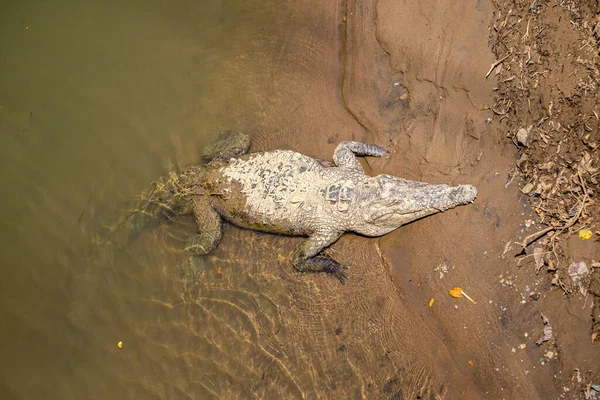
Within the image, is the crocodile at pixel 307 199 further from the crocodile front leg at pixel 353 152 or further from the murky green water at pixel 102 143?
the murky green water at pixel 102 143

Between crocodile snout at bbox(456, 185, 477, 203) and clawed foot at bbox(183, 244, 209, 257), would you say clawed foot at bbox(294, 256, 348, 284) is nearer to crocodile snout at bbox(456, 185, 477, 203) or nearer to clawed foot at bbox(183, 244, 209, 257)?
clawed foot at bbox(183, 244, 209, 257)

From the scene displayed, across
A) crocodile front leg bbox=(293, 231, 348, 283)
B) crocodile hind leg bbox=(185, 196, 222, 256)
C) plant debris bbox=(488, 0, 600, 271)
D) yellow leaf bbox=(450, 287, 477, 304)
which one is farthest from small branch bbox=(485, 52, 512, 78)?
crocodile hind leg bbox=(185, 196, 222, 256)

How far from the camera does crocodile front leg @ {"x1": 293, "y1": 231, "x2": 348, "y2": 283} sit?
4.80 meters

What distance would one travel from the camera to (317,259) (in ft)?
15.9

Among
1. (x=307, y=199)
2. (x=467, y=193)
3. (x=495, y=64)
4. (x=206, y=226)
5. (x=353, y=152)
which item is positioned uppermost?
(x=495, y=64)

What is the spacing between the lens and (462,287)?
418cm

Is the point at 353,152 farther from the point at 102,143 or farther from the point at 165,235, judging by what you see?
the point at 102,143

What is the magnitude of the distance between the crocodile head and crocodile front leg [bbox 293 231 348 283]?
1.46ft

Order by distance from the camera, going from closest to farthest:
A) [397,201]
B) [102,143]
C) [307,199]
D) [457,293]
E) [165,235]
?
[457,293] < [397,201] < [307,199] < [165,235] < [102,143]

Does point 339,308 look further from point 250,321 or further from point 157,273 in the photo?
point 157,273

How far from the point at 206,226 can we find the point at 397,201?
2.48m

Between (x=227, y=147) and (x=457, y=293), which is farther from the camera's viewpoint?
(x=227, y=147)

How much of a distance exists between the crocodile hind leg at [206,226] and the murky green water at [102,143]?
458 millimetres

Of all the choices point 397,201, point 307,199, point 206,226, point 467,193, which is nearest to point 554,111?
point 467,193
